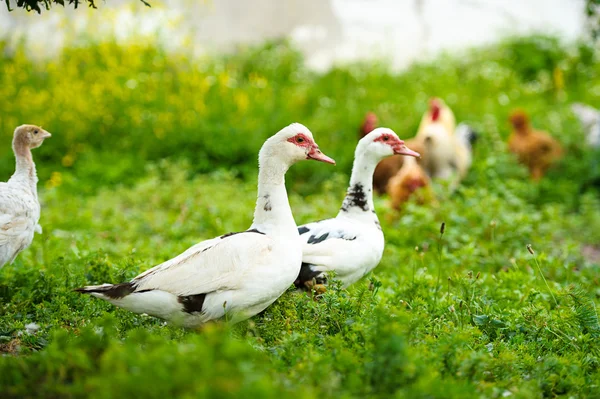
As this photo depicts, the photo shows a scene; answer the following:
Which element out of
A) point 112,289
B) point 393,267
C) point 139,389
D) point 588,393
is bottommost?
point 393,267

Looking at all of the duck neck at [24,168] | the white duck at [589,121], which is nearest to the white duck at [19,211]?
the duck neck at [24,168]

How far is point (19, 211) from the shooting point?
445 centimetres

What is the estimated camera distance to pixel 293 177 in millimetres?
9867

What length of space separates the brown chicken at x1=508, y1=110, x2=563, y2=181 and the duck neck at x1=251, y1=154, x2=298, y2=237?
21.0 feet

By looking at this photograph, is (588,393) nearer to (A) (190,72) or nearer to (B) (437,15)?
(A) (190,72)

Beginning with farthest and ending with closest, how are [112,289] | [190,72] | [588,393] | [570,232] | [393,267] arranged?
[190,72], [570,232], [393,267], [112,289], [588,393]

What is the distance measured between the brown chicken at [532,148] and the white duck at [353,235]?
5.23m

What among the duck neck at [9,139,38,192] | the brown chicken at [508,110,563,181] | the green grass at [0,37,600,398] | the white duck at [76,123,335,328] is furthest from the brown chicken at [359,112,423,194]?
the white duck at [76,123,335,328]

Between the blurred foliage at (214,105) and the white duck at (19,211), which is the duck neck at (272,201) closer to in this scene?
the white duck at (19,211)

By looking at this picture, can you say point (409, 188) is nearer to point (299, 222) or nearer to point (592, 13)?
point (299, 222)

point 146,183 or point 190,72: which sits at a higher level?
point 190,72

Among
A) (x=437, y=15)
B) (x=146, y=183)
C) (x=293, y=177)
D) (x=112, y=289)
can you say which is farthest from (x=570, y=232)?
(x=437, y=15)

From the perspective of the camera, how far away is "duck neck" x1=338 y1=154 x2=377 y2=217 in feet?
16.1

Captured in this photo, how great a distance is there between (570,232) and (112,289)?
570 cm
